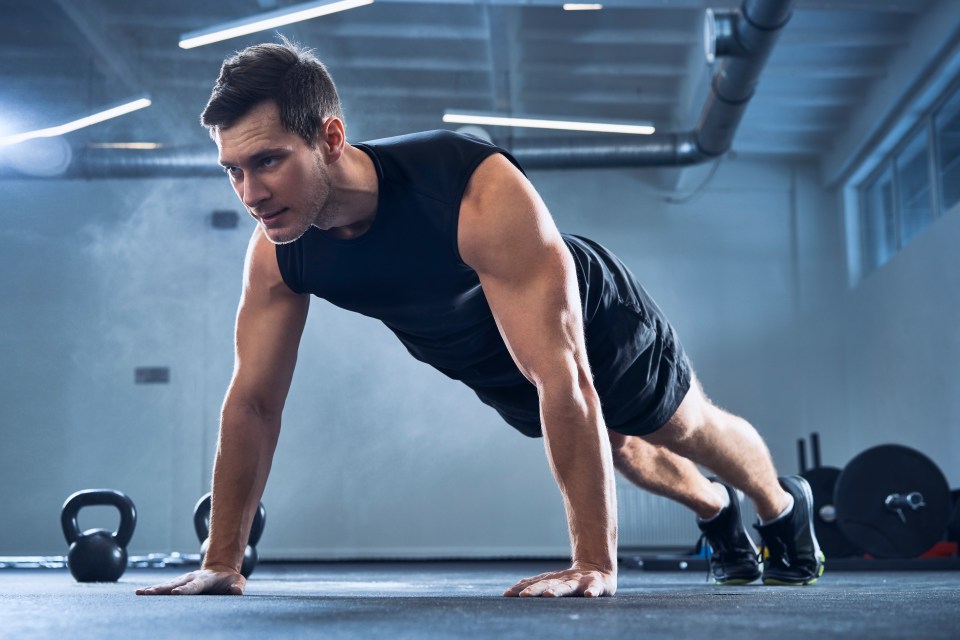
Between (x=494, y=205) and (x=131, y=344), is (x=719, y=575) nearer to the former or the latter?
(x=494, y=205)

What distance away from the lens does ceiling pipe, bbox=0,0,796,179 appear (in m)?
4.28

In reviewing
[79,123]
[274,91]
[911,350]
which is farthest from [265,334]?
[911,350]

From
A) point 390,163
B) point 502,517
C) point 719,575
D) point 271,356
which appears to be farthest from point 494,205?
point 502,517

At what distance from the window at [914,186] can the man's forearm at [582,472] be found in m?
4.79

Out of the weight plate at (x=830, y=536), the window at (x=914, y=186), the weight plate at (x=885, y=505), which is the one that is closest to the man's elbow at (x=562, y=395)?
the weight plate at (x=885, y=505)

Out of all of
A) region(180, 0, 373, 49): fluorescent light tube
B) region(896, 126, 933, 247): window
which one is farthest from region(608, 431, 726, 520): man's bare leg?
region(896, 126, 933, 247): window

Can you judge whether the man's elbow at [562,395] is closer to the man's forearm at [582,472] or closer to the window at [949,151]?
the man's forearm at [582,472]

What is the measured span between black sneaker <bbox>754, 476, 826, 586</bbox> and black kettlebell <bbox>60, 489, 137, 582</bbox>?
163 centimetres

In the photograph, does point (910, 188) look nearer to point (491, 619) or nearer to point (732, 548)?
point (732, 548)

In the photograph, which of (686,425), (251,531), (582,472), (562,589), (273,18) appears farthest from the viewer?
(273,18)

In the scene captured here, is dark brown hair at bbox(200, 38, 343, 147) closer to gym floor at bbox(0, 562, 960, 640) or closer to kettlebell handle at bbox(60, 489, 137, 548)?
gym floor at bbox(0, 562, 960, 640)

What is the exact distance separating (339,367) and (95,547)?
3.79 metres

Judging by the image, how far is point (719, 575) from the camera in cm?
221

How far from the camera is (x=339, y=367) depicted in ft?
20.7
